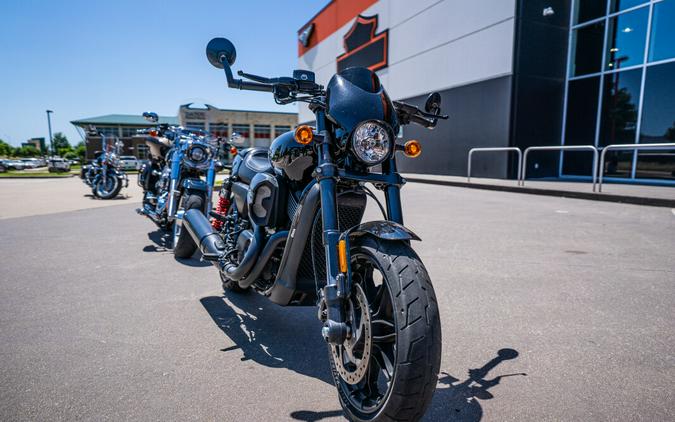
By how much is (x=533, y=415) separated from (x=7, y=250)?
6.01 metres

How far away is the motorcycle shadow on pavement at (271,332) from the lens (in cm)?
237

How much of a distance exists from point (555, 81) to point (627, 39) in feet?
8.17

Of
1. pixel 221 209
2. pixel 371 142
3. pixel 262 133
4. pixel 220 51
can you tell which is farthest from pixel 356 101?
pixel 262 133

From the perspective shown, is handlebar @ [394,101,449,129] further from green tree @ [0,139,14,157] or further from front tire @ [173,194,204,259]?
green tree @ [0,139,14,157]

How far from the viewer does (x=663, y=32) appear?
12992 mm

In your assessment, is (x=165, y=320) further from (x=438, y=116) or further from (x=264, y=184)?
(x=438, y=116)

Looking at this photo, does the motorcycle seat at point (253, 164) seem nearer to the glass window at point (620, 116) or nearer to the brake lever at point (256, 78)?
the brake lever at point (256, 78)

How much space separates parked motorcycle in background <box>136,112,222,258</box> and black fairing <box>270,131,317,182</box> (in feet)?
7.58

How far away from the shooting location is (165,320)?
9.75ft

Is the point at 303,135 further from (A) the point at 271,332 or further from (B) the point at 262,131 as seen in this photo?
(B) the point at 262,131

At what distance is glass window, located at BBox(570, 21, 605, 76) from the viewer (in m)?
14.8

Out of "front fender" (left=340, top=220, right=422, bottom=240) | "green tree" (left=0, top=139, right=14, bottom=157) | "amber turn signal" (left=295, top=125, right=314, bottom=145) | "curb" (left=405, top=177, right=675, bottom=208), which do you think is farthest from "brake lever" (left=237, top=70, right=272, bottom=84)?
"green tree" (left=0, top=139, right=14, bottom=157)

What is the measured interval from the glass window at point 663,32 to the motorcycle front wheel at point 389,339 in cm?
1612

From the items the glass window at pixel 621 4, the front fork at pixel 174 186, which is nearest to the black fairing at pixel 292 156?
the front fork at pixel 174 186
